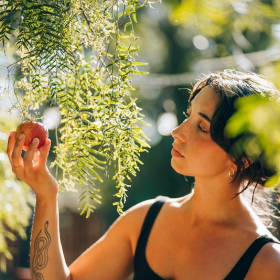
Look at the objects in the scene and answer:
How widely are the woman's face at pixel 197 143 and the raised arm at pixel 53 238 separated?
353mm

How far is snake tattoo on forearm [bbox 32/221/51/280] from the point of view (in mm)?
1173

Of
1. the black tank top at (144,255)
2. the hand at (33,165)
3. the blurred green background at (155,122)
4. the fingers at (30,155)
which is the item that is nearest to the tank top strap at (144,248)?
the black tank top at (144,255)

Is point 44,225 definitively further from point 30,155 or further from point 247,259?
point 247,259

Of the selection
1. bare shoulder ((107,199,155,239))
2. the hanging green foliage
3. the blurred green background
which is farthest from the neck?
the blurred green background

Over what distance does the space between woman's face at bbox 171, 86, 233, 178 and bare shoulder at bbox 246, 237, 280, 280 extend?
27 centimetres

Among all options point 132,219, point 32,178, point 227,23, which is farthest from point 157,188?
point 227,23

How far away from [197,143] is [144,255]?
0.44 metres

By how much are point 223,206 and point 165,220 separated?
0.22 metres

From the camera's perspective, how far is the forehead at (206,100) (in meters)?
1.19

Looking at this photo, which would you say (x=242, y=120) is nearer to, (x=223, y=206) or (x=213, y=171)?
(x=213, y=171)

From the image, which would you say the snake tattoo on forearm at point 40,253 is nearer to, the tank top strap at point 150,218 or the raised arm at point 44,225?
the raised arm at point 44,225

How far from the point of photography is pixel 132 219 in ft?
4.75

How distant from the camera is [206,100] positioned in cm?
120

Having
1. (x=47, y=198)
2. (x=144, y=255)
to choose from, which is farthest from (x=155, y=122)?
(x=47, y=198)
